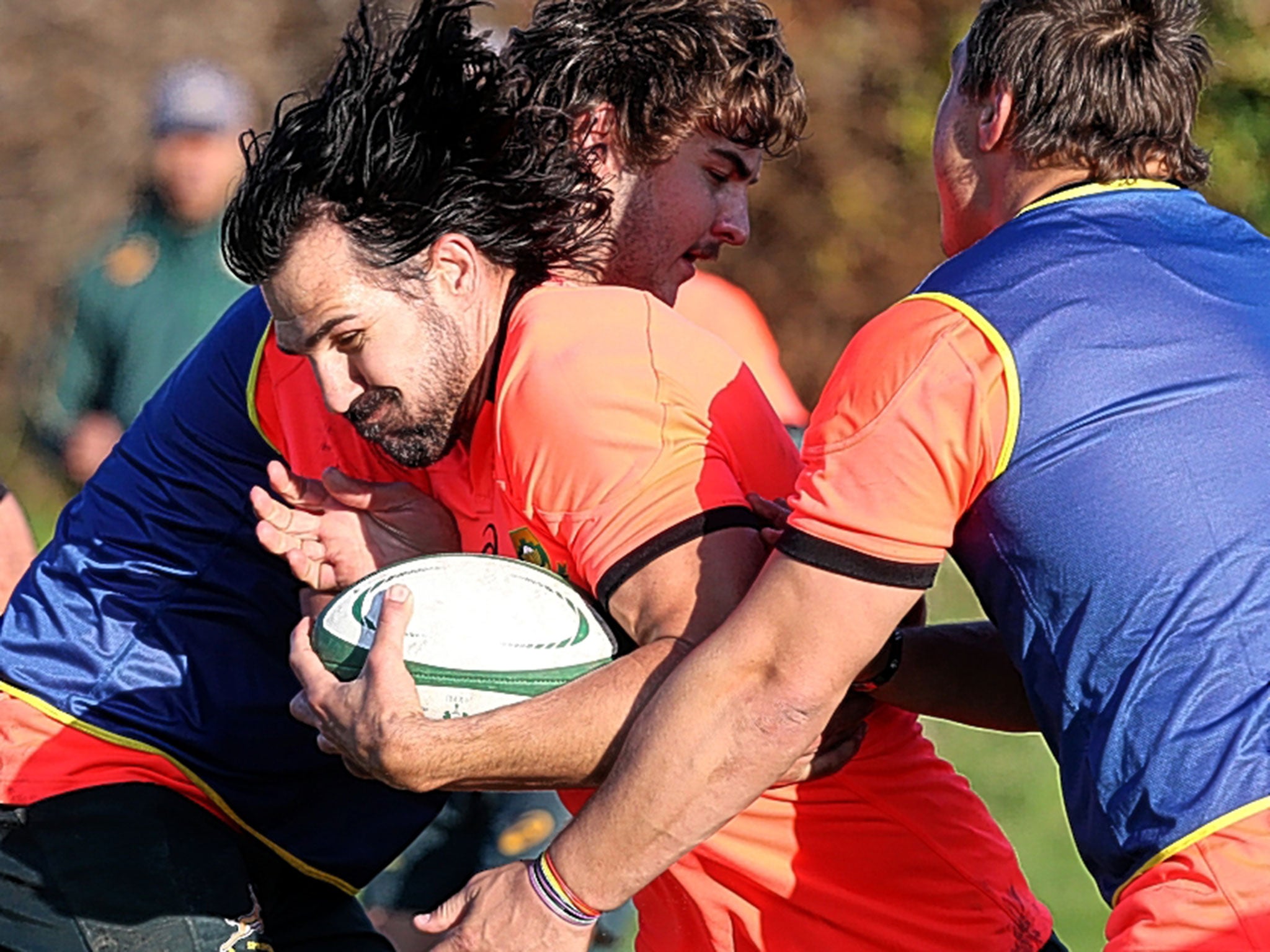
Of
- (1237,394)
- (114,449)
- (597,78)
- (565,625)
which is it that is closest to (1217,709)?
(1237,394)

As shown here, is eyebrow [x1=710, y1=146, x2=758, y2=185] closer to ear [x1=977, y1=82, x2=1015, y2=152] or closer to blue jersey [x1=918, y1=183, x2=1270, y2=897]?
ear [x1=977, y1=82, x2=1015, y2=152]

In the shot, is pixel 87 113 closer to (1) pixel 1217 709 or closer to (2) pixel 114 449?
(2) pixel 114 449

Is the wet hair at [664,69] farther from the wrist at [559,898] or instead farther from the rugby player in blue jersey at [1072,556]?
the wrist at [559,898]

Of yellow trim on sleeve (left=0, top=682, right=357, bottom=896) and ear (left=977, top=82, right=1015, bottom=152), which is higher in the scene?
ear (left=977, top=82, right=1015, bottom=152)

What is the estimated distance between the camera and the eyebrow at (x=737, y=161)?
3.95m

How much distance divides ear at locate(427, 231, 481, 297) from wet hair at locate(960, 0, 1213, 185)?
1.04m

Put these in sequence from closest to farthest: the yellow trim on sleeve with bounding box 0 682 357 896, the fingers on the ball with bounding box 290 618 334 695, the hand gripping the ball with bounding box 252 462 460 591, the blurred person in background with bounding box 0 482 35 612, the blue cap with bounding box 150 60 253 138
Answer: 1. the fingers on the ball with bounding box 290 618 334 695
2. the hand gripping the ball with bounding box 252 462 460 591
3. the yellow trim on sleeve with bounding box 0 682 357 896
4. the blurred person in background with bounding box 0 482 35 612
5. the blue cap with bounding box 150 60 253 138

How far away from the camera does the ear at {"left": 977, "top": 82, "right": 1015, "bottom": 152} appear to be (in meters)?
2.83

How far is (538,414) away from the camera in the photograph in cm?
286

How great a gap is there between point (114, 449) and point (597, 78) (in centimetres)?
139

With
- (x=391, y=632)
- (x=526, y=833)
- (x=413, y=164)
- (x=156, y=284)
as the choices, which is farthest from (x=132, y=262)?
(x=391, y=632)

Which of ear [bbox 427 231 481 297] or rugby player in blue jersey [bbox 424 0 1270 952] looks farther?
ear [bbox 427 231 481 297]

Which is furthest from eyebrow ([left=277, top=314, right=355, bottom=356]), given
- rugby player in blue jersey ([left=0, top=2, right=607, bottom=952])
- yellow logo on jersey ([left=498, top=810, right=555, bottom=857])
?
yellow logo on jersey ([left=498, top=810, right=555, bottom=857])

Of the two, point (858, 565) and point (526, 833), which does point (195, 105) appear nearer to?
point (526, 833)
